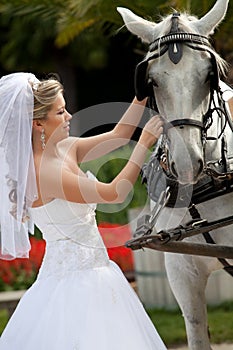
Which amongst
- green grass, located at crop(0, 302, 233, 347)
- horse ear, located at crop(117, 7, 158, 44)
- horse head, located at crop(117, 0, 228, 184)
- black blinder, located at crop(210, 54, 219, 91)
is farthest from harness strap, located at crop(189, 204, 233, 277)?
green grass, located at crop(0, 302, 233, 347)

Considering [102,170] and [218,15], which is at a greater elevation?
[218,15]

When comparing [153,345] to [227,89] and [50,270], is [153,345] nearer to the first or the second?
[50,270]

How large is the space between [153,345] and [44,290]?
0.59 metres

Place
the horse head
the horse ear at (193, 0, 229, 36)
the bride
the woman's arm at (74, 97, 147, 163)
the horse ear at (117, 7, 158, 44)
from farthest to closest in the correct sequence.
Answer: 1. the woman's arm at (74, 97, 147, 163)
2. the bride
3. the horse ear at (117, 7, 158, 44)
4. the horse ear at (193, 0, 229, 36)
5. the horse head

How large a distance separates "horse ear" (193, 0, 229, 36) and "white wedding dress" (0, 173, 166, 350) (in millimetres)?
1031

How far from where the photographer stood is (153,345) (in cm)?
435

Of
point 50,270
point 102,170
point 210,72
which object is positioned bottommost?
point 102,170

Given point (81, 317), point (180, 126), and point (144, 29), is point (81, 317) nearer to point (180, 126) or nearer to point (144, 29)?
point (180, 126)

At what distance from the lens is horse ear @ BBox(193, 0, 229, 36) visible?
3969 millimetres

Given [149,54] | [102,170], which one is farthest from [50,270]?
[102,170]

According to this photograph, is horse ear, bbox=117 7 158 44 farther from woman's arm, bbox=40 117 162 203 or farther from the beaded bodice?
the beaded bodice

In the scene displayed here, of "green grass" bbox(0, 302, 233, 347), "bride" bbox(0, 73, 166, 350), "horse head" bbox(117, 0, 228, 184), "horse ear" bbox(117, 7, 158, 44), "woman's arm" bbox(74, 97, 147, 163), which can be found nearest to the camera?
"horse head" bbox(117, 0, 228, 184)

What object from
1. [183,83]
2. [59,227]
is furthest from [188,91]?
[59,227]

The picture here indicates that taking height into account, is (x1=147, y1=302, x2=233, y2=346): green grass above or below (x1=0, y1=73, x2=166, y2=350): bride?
below
